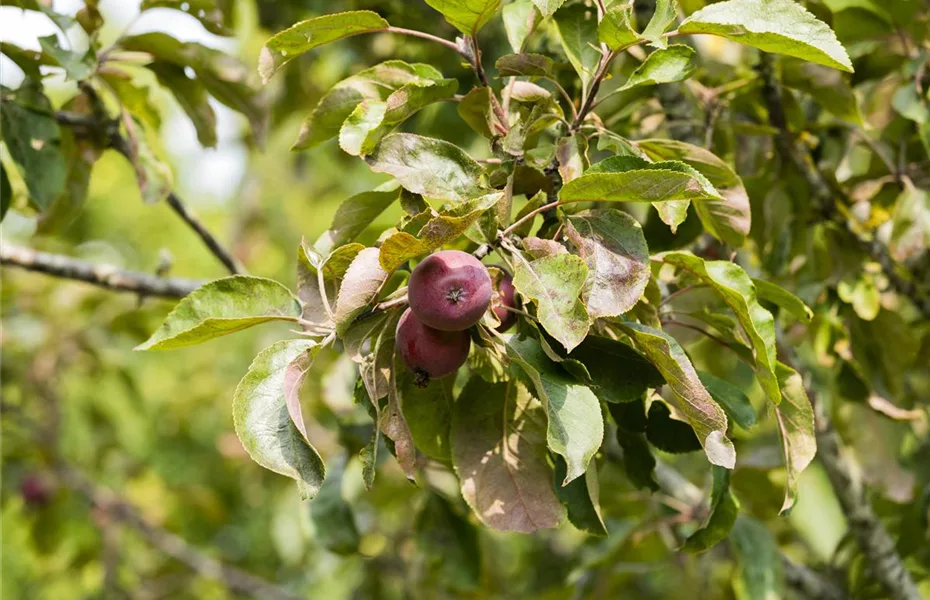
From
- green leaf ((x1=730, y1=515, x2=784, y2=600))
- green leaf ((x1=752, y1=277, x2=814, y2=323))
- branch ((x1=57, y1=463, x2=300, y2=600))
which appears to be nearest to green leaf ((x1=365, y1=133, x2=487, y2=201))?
green leaf ((x1=752, y1=277, x2=814, y2=323))

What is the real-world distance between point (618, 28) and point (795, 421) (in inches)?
17.5

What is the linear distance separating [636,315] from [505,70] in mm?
296

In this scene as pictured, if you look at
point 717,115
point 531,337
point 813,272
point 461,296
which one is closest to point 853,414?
point 813,272

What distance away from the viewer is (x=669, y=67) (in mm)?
969

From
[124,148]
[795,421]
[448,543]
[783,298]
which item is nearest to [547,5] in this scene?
[783,298]

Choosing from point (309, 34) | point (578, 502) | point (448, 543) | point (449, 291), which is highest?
point (309, 34)

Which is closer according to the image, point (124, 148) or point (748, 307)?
point (748, 307)

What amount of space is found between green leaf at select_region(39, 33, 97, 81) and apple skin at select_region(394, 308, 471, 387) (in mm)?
716

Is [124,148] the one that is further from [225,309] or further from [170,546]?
[170,546]

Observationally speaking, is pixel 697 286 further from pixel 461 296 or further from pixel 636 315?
pixel 461 296

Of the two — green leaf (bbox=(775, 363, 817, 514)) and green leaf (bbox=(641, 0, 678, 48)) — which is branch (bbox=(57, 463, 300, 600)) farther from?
green leaf (bbox=(641, 0, 678, 48))

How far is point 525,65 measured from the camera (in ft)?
3.26

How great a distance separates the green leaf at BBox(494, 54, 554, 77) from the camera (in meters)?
0.99

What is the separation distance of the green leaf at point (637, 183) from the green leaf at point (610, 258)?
0.11 feet
